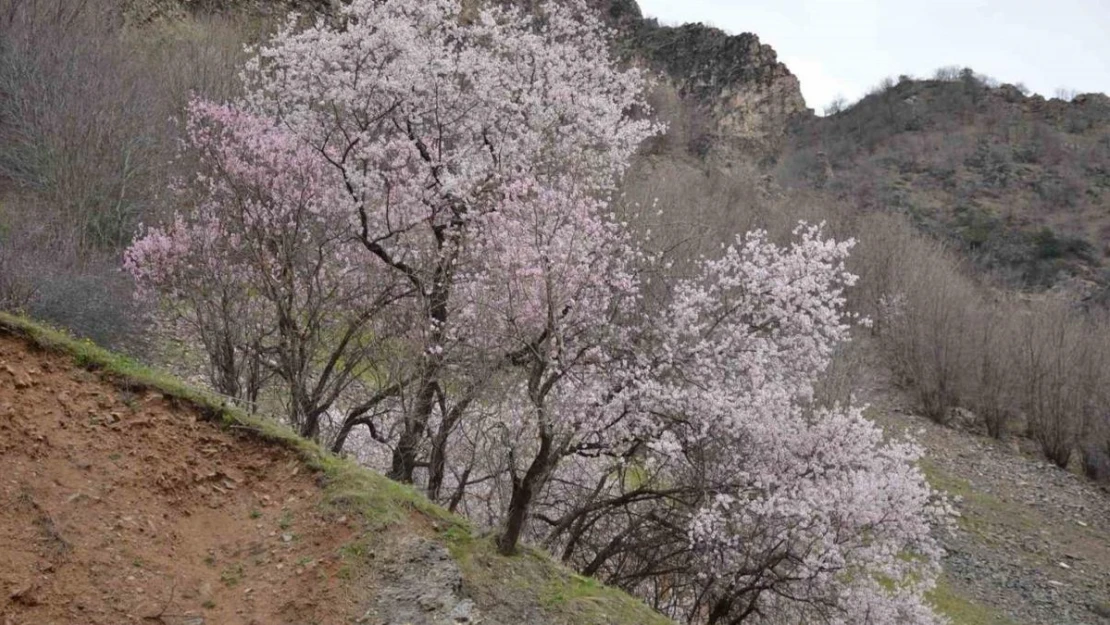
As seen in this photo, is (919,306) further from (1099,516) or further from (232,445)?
(232,445)

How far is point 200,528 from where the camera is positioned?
589 centimetres

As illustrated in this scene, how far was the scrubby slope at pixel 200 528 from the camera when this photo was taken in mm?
5180

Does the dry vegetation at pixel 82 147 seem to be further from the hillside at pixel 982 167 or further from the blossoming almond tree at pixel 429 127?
the hillside at pixel 982 167

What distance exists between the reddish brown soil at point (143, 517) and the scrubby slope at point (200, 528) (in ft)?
0.04

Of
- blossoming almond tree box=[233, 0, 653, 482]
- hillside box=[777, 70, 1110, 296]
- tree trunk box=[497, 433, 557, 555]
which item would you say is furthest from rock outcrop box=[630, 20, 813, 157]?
tree trunk box=[497, 433, 557, 555]

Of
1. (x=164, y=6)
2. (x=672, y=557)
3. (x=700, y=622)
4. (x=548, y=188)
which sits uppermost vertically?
(x=164, y=6)

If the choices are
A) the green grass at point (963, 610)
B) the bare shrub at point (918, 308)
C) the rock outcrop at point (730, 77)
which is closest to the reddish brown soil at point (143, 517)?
the green grass at point (963, 610)

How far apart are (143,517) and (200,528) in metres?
0.38

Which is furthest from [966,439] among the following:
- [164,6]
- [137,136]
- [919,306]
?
[164,6]

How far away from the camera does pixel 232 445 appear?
6.60 metres

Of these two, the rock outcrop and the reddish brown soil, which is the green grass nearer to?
the reddish brown soil

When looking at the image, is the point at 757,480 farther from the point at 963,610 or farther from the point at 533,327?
the point at 963,610

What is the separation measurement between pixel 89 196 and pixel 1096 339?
29.7 meters

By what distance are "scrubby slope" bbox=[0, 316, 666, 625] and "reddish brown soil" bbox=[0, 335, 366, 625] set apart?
0.01 meters
